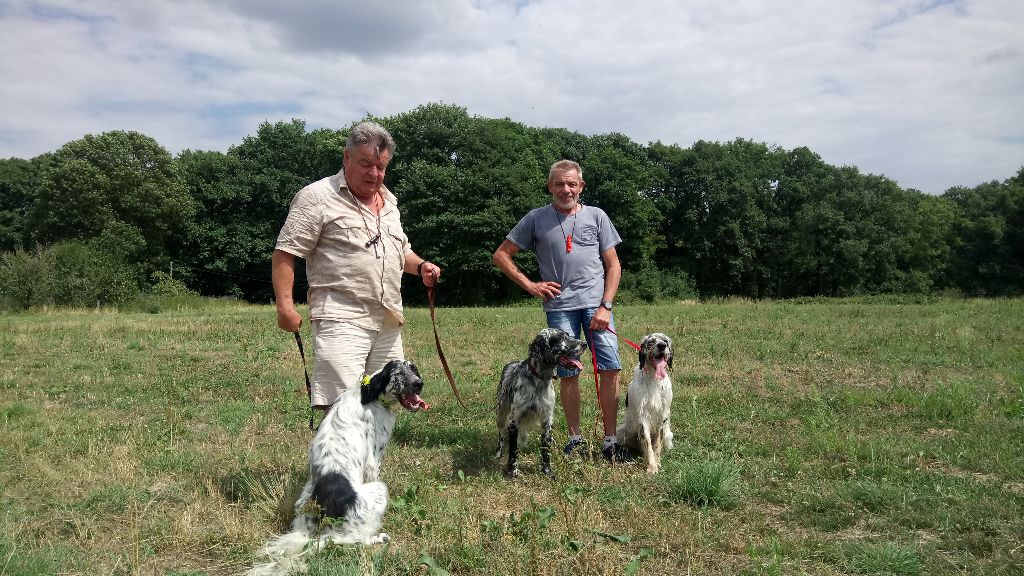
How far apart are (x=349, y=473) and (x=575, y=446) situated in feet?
8.13

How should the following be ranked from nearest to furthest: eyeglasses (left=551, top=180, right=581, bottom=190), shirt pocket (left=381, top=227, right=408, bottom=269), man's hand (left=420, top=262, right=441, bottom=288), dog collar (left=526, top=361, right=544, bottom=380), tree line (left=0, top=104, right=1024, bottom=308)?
1. shirt pocket (left=381, top=227, right=408, bottom=269)
2. man's hand (left=420, top=262, right=441, bottom=288)
3. dog collar (left=526, top=361, right=544, bottom=380)
4. eyeglasses (left=551, top=180, right=581, bottom=190)
5. tree line (left=0, top=104, right=1024, bottom=308)

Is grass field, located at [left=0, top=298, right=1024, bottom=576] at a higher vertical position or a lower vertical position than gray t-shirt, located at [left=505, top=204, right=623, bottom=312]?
lower

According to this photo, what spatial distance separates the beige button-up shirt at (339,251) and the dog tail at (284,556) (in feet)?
4.58

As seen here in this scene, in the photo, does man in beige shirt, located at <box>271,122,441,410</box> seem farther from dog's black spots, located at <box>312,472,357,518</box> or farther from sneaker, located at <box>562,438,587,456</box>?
sneaker, located at <box>562,438,587,456</box>

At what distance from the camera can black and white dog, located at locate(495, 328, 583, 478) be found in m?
5.46

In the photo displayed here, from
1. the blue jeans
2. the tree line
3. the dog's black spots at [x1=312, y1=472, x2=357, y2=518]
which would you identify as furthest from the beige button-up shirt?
the tree line

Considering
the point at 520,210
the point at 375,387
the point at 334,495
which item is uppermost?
the point at 520,210

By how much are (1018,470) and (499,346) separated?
9.30 meters

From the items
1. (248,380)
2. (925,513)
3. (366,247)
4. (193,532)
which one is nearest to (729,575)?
(925,513)

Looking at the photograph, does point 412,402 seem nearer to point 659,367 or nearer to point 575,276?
→ point 575,276

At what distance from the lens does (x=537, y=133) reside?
50250 millimetres

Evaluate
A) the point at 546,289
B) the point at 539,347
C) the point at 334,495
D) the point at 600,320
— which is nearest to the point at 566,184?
the point at 546,289

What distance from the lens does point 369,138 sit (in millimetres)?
4277

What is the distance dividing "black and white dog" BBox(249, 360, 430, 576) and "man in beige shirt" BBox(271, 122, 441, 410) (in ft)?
0.86
